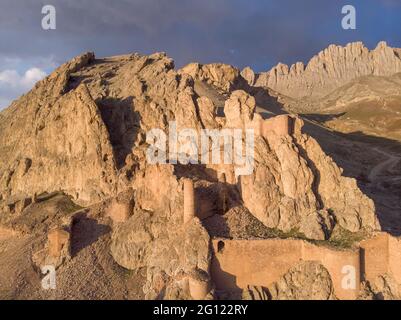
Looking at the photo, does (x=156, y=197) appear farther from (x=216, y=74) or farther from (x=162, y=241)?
(x=216, y=74)

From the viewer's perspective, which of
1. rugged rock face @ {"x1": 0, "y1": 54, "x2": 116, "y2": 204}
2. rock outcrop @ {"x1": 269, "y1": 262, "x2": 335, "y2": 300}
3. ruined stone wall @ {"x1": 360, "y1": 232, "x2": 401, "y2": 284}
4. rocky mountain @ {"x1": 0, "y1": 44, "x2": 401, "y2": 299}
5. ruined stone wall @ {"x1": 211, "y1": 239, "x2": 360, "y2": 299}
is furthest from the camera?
rugged rock face @ {"x1": 0, "y1": 54, "x2": 116, "y2": 204}

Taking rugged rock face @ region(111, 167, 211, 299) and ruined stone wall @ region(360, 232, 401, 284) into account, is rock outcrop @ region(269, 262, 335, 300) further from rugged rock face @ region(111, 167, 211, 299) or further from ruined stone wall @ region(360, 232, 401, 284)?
rugged rock face @ region(111, 167, 211, 299)

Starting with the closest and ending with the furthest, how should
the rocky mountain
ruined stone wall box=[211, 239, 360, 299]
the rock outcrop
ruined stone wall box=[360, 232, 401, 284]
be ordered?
the rock outcrop, ruined stone wall box=[211, 239, 360, 299], ruined stone wall box=[360, 232, 401, 284], the rocky mountain

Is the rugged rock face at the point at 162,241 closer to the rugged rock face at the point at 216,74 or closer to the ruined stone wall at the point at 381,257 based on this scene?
the ruined stone wall at the point at 381,257

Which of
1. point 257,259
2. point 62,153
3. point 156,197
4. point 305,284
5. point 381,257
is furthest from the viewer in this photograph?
point 62,153

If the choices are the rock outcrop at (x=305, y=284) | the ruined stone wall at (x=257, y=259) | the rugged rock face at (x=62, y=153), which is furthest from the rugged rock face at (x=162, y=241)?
the rugged rock face at (x=62, y=153)

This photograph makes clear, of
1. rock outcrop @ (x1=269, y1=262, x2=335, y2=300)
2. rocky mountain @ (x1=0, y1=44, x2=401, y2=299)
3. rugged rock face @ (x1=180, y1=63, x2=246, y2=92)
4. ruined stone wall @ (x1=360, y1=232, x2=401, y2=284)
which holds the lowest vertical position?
rock outcrop @ (x1=269, y1=262, x2=335, y2=300)

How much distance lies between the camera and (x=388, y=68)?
643 ft

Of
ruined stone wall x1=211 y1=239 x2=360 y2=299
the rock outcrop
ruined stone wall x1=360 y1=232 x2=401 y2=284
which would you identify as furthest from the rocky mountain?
ruined stone wall x1=360 y1=232 x2=401 y2=284

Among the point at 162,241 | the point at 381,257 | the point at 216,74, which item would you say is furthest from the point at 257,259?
the point at 216,74

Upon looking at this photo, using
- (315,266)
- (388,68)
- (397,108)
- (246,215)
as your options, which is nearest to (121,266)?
(246,215)

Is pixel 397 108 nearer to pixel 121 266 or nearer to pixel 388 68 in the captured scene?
pixel 388 68

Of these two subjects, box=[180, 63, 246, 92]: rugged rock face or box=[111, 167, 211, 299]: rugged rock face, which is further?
box=[180, 63, 246, 92]: rugged rock face

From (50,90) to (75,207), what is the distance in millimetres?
17357
